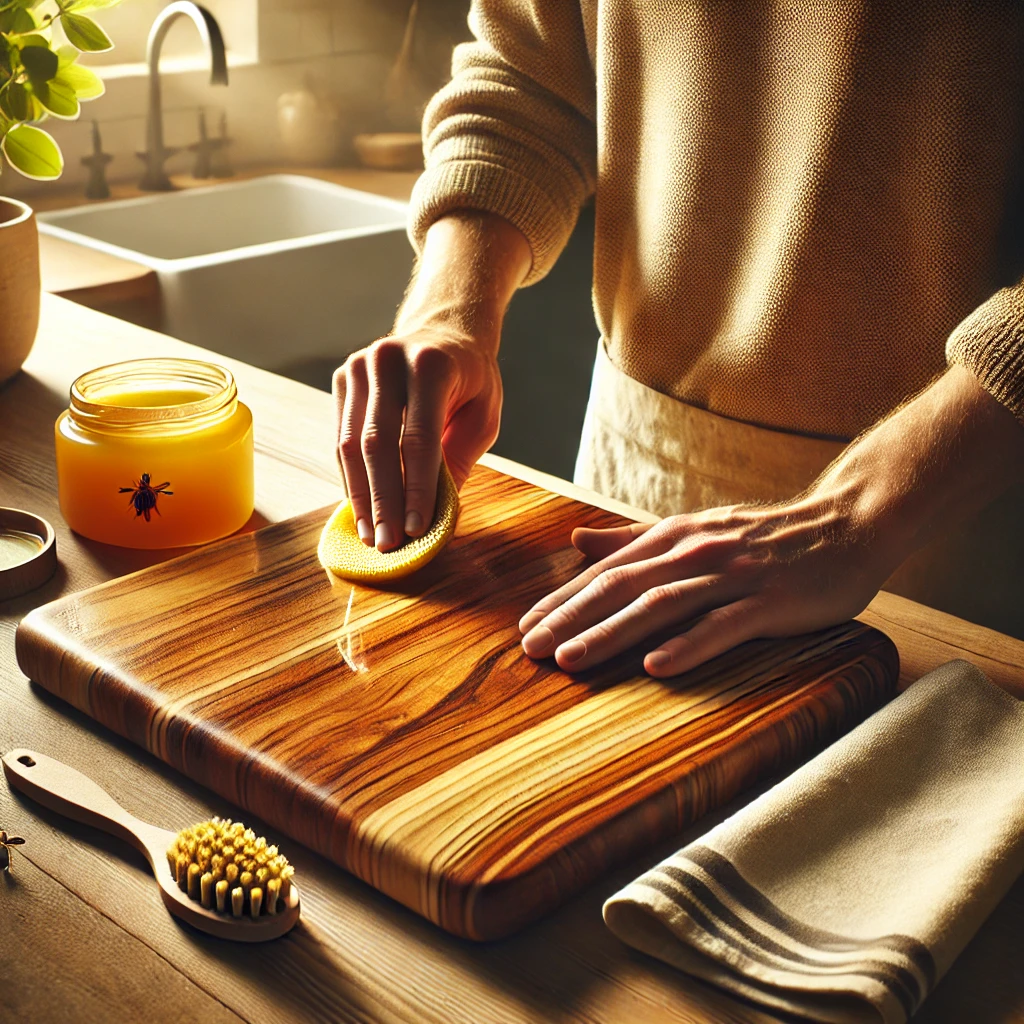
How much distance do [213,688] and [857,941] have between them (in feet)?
1.15

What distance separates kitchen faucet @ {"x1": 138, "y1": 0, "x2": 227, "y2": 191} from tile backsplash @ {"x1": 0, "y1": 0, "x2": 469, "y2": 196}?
0.22 ft

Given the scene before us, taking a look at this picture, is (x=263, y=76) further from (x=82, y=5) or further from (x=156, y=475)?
(x=156, y=475)

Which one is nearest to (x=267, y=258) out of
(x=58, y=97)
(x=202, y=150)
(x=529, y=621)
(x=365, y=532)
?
(x=202, y=150)

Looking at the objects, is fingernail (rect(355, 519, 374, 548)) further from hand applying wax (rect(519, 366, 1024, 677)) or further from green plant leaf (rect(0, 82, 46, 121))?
green plant leaf (rect(0, 82, 46, 121))

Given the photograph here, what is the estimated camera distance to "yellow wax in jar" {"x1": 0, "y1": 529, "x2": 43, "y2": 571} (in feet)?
2.68

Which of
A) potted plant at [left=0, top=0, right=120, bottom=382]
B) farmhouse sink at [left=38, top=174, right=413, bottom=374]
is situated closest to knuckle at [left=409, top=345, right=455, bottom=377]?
potted plant at [left=0, top=0, right=120, bottom=382]

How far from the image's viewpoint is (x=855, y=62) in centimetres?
93

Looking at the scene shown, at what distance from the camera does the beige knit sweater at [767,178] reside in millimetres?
917

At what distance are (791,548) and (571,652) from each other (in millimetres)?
167

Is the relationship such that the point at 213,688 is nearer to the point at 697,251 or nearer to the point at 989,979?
the point at 989,979

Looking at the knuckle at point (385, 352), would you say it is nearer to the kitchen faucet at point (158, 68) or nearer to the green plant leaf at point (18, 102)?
the green plant leaf at point (18, 102)

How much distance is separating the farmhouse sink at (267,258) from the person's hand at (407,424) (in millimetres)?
1020

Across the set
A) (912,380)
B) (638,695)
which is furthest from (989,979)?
(912,380)

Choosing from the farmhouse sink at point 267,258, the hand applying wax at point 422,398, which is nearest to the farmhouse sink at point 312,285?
the farmhouse sink at point 267,258
